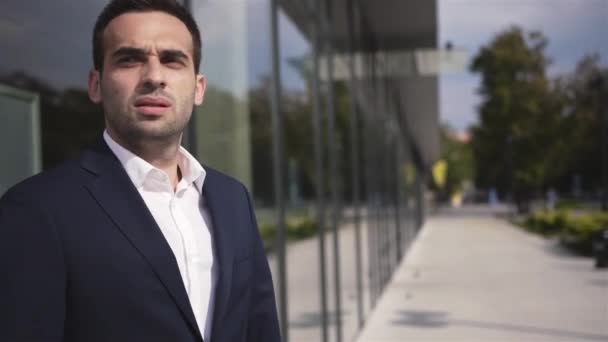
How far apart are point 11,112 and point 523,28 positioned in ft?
144

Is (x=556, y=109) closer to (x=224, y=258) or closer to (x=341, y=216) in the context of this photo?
(x=341, y=216)

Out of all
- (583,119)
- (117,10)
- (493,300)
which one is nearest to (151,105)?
(117,10)

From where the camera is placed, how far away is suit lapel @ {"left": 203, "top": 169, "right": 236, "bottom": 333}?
1.48 meters

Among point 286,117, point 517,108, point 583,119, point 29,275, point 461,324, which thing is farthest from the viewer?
point 517,108

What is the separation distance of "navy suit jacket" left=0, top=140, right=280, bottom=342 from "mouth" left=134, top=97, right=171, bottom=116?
0.38 ft

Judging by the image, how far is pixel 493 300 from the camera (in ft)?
32.6

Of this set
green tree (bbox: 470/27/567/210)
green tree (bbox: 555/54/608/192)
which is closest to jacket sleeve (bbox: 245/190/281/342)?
green tree (bbox: 555/54/608/192)

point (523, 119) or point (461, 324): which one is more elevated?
point (523, 119)

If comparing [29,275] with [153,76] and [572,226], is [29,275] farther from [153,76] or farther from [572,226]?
[572,226]

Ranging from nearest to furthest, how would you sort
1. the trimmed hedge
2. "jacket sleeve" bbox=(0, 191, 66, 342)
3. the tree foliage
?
"jacket sleeve" bbox=(0, 191, 66, 342) < the trimmed hedge < the tree foliage

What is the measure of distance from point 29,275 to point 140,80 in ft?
1.33

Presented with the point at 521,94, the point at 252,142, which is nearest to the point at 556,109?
the point at 521,94

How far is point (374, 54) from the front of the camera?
12.5m

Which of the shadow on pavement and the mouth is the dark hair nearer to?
the mouth
